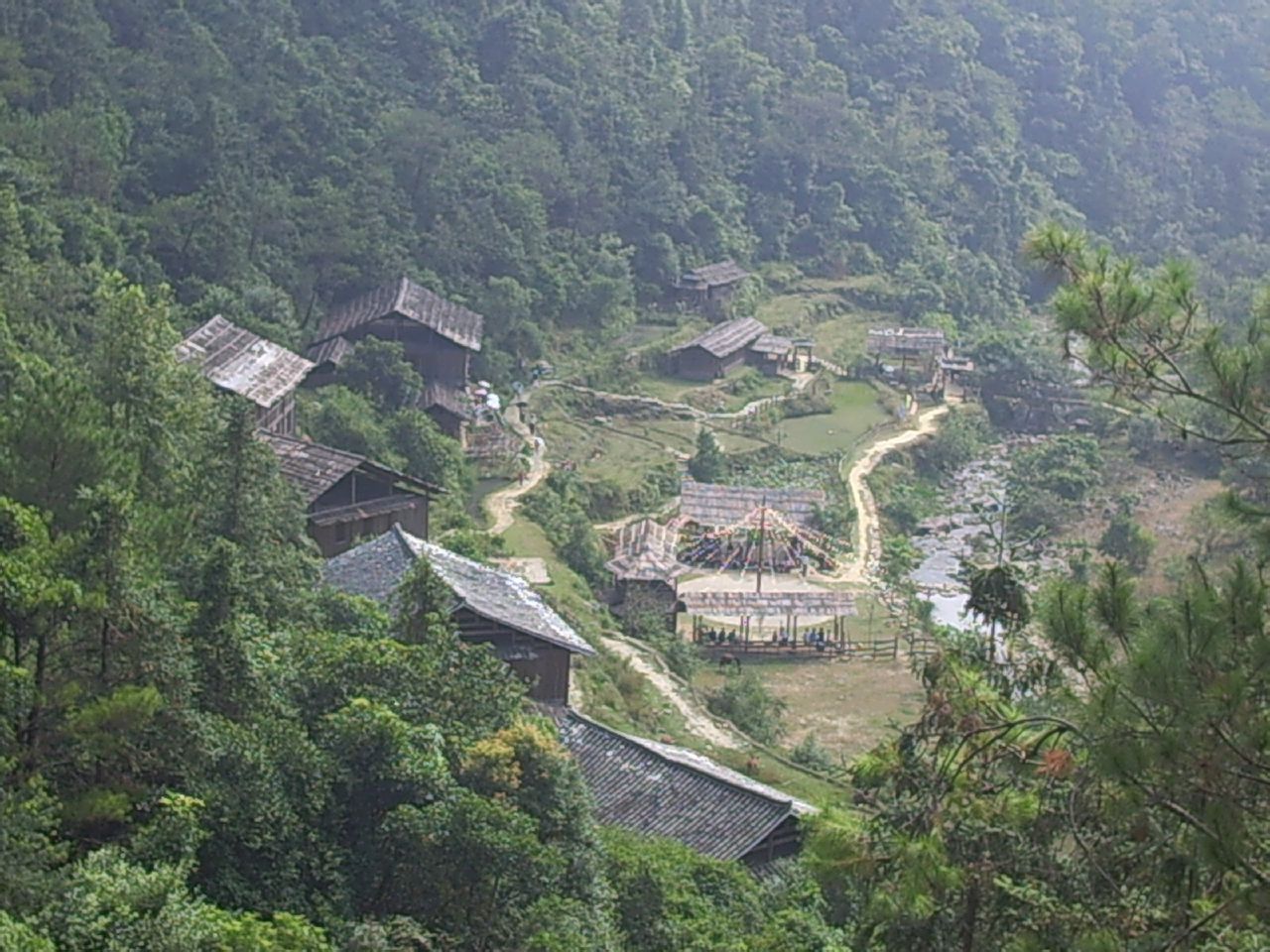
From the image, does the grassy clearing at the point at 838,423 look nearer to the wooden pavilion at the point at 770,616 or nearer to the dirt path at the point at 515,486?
the dirt path at the point at 515,486

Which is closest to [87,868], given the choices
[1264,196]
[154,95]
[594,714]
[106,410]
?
[106,410]

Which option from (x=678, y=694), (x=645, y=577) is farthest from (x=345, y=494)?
(x=645, y=577)

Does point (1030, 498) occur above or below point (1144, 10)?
below

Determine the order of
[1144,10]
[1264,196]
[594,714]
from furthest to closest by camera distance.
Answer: [1144,10] < [1264,196] < [594,714]

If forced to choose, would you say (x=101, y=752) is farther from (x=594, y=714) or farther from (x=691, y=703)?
(x=691, y=703)

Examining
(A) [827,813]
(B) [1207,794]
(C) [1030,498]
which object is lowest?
(C) [1030,498]

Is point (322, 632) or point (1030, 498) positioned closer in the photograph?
point (322, 632)

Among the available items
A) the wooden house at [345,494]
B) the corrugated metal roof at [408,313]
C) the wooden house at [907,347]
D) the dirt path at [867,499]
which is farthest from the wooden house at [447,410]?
the wooden house at [907,347]
